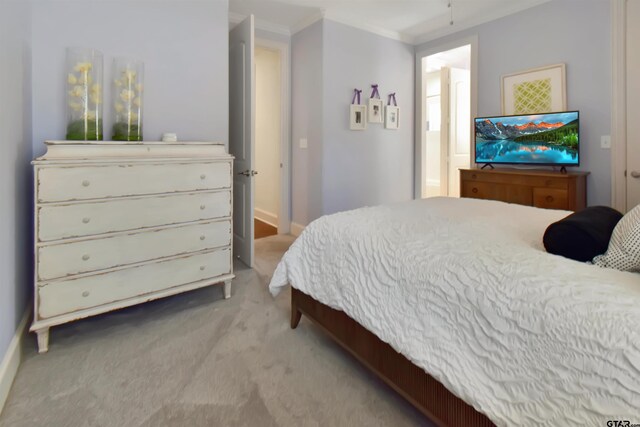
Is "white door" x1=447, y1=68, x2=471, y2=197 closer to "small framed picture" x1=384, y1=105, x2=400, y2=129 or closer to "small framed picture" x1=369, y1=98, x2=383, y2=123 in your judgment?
"small framed picture" x1=384, y1=105, x2=400, y2=129

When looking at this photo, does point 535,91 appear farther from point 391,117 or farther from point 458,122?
point 458,122

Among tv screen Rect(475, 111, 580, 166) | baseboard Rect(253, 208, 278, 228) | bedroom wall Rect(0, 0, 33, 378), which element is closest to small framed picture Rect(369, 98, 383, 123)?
tv screen Rect(475, 111, 580, 166)

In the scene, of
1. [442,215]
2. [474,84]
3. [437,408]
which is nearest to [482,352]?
[437,408]

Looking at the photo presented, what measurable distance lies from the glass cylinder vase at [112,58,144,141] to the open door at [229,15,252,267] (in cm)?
90

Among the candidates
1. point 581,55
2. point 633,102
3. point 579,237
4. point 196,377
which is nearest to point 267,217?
point 196,377

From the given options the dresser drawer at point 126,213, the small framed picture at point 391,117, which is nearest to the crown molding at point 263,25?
the small framed picture at point 391,117

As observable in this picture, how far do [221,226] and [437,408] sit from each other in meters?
1.75

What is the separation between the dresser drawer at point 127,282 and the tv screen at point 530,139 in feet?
9.55

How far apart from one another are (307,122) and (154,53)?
76.5 inches

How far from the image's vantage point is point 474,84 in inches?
165

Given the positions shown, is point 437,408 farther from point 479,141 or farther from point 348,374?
point 479,141

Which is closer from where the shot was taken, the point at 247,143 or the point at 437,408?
the point at 437,408

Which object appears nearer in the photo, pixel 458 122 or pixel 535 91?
pixel 535 91

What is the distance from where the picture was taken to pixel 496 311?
3.45 ft
